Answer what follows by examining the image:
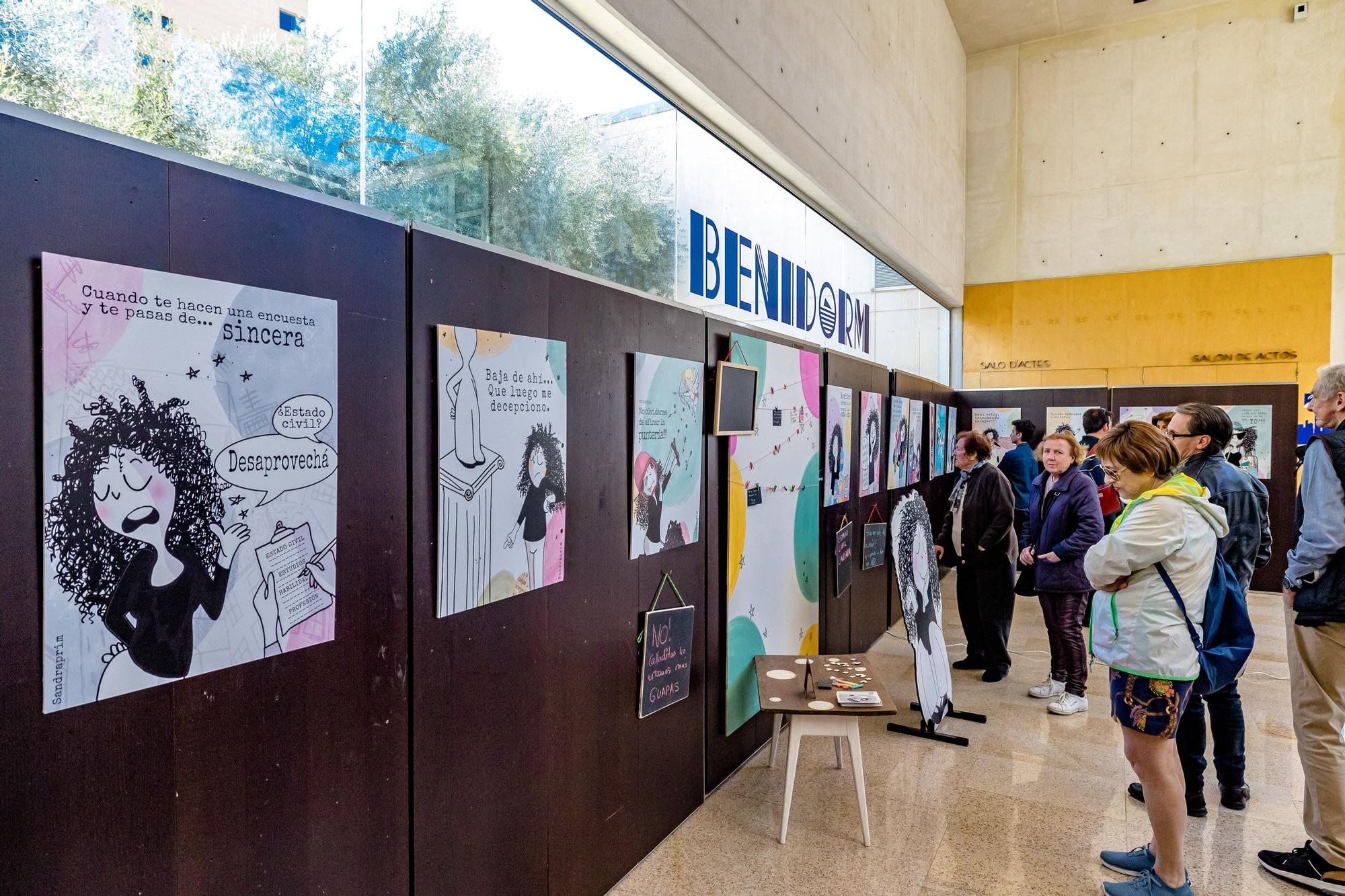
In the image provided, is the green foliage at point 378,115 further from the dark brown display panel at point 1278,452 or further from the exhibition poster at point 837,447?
the dark brown display panel at point 1278,452

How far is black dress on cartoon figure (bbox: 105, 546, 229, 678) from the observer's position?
1200 mm

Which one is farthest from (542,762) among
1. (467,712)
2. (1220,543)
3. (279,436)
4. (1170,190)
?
(1170,190)

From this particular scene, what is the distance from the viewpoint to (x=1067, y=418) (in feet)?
29.7

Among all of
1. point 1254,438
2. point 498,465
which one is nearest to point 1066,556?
point 498,465

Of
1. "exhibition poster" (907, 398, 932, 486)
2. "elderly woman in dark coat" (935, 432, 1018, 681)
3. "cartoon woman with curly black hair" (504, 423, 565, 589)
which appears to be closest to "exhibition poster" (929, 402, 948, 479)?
"exhibition poster" (907, 398, 932, 486)

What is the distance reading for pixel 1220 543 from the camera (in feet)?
10.9

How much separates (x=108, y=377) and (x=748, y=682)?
291cm

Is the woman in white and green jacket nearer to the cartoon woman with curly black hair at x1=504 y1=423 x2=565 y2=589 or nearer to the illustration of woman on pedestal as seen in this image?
the illustration of woman on pedestal

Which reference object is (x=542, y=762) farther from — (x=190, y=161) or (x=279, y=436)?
(x=190, y=161)

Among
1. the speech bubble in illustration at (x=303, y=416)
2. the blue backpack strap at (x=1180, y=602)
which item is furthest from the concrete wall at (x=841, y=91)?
the blue backpack strap at (x=1180, y=602)

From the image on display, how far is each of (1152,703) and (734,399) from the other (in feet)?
6.08

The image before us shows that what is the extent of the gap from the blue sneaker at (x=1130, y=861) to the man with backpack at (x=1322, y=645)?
1.48 ft

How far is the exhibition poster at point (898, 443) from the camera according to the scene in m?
5.71

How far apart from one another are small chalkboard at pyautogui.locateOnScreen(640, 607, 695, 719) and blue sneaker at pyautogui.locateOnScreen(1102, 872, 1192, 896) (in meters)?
1.61
